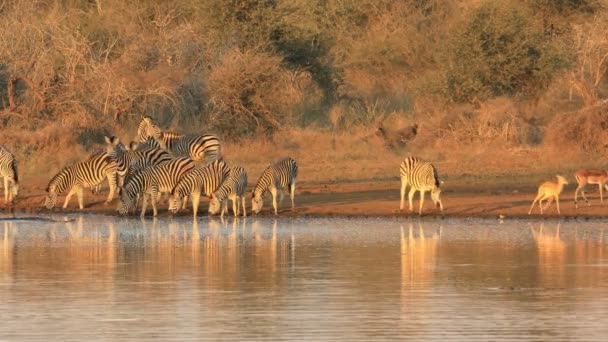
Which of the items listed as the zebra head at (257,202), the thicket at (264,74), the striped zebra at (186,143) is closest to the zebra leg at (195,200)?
the zebra head at (257,202)

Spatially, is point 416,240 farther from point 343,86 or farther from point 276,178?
Answer: point 343,86

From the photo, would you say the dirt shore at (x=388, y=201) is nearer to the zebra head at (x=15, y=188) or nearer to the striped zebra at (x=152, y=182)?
the zebra head at (x=15, y=188)

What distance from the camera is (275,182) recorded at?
22.5 meters

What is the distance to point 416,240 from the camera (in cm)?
1888

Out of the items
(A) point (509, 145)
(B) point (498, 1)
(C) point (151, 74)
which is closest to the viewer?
(A) point (509, 145)

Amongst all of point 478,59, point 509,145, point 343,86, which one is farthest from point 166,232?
point 343,86

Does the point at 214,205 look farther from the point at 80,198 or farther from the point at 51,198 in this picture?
the point at 51,198

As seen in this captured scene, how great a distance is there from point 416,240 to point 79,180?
23.4ft

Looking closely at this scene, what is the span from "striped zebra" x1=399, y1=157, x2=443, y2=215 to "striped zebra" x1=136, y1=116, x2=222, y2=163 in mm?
4704

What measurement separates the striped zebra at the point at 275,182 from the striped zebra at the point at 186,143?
10.5 ft

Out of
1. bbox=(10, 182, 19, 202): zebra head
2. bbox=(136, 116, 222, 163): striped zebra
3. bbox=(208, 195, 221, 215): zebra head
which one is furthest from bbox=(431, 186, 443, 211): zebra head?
bbox=(10, 182, 19, 202): zebra head

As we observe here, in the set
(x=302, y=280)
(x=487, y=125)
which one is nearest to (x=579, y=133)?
(x=487, y=125)

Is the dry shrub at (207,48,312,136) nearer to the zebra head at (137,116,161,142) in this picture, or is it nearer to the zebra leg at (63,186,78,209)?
the zebra head at (137,116,161,142)

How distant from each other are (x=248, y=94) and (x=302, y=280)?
53.9 ft
